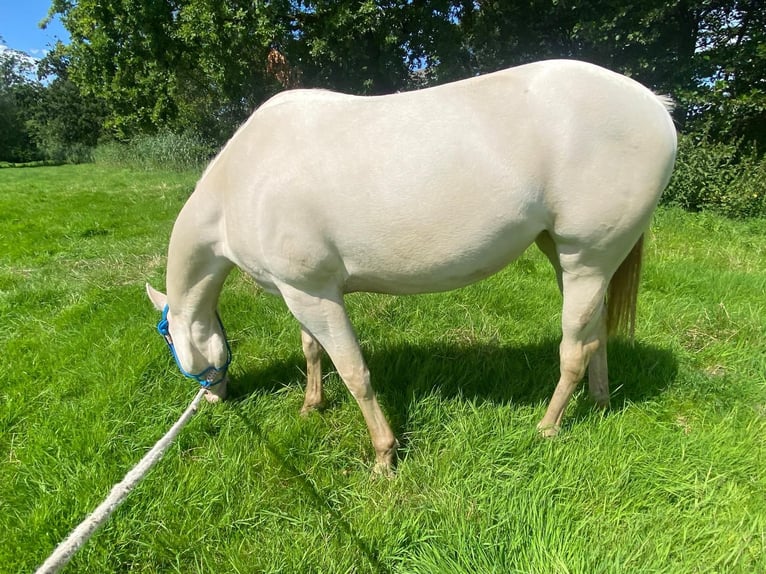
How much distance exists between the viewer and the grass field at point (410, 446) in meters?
1.71

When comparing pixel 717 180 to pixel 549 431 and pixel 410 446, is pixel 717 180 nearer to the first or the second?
pixel 549 431

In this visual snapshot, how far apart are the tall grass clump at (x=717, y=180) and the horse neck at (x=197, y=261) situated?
8.23m

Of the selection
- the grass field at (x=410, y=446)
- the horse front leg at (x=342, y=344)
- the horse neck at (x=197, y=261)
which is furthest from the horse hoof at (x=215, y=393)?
the horse front leg at (x=342, y=344)

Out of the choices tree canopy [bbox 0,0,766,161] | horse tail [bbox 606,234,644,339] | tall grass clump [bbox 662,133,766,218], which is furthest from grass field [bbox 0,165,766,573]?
tree canopy [bbox 0,0,766,161]

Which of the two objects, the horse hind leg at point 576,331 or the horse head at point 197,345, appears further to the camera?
the horse head at point 197,345

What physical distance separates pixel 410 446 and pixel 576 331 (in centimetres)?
101

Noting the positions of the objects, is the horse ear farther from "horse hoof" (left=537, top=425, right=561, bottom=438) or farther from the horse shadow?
"horse hoof" (left=537, top=425, right=561, bottom=438)

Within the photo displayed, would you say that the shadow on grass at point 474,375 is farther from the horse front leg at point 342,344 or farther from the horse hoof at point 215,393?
the horse front leg at point 342,344

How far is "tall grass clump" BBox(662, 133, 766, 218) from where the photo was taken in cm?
703

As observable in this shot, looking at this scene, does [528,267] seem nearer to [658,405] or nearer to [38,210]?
[658,405]

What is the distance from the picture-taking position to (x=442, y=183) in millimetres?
1680

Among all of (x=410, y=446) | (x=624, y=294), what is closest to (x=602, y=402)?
(x=624, y=294)

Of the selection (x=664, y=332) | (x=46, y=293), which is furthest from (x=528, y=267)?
(x=46, y=293)

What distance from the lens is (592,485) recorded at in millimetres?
1931
